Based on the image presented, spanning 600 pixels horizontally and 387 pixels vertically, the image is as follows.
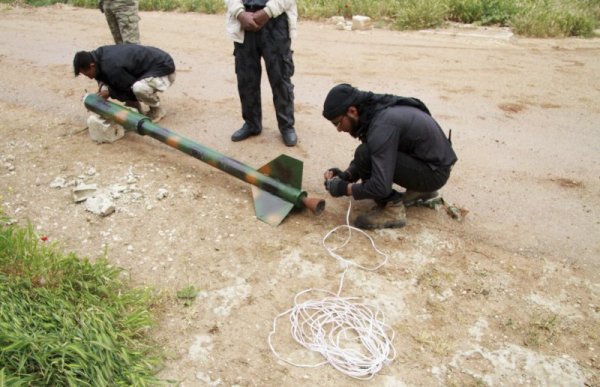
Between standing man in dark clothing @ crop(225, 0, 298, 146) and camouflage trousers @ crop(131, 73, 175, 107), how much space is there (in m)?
1.02

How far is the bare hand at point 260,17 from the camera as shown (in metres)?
3.79

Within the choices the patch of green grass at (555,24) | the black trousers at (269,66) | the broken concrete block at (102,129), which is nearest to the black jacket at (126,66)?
the broken concrete block at (102,129)

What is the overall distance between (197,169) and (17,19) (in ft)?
28.8

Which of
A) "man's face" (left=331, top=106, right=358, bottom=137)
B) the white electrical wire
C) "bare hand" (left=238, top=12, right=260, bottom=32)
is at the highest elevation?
"bare hand" (left=238, top=12, right=260, bottom=32)

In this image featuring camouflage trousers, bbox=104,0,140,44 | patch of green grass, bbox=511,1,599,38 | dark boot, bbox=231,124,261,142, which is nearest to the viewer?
dark boot, bbox=231,124,261,142

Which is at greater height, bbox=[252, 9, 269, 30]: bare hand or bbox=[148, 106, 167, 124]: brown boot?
bbox=[252, 9, 269, 30]: bare hand

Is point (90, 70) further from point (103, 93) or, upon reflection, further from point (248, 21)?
point (248, 21)

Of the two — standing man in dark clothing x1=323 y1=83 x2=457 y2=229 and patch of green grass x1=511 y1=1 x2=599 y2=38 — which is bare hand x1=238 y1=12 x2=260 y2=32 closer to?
standing man in dark clothing x1=323 y1=83 x2=457 y2=229

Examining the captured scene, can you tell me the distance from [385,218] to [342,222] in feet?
1.09

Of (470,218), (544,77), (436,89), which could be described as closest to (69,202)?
(470,218)

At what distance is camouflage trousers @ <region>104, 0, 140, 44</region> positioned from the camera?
17.7 ft

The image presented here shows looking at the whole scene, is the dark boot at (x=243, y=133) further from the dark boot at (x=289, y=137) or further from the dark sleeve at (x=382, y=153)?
the dark sleeve at (x=382, y=153)

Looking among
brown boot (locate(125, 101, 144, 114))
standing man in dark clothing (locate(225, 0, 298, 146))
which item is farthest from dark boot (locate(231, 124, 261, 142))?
brown boot (locate(125, 101, 144, 114))

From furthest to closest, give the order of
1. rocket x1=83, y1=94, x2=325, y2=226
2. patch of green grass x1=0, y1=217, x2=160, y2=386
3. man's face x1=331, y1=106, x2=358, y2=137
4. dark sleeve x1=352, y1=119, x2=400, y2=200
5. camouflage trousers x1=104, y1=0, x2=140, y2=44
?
camouflage trousers x1=104, y1=0, x2=140, y2=44 < rocket x1=83, y1=94, x2=325, y2=226 < man's face x1=331, y1=106, x2=358, y2=137 < dark sleeve x1=352, y1=119, x2=400, y2=200 < patch of green grass x1=0, y1=217, x2=160, y2=386
